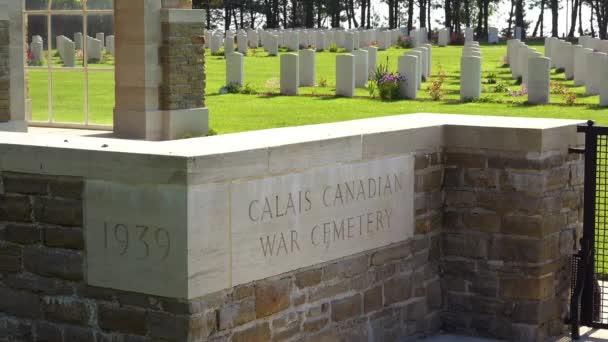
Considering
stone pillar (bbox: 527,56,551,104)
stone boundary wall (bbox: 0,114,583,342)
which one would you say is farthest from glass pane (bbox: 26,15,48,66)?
stone boundary wall (bbox: 0,114,583,342)

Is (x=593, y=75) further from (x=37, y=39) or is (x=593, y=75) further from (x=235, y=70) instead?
(x=37, y=39)

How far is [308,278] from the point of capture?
6152 mm

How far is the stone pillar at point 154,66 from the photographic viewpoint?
49.4 feet

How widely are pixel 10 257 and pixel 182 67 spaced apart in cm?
953

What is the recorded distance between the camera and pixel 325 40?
4178 cm

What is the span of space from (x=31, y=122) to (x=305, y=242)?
441 inches

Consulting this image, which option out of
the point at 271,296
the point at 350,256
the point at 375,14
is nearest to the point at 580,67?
the point at 350,256

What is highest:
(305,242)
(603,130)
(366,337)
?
(603,130)

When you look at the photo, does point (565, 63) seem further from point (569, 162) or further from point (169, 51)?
point (569, 162)

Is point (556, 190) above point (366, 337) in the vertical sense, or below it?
above

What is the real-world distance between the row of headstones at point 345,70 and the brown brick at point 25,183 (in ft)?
50.9

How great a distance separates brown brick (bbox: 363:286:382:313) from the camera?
6.63 metres

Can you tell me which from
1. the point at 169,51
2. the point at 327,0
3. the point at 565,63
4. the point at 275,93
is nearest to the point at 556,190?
the point at 169,51

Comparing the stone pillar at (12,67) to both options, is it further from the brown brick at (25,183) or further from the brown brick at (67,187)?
the brown brick at (67,187)
